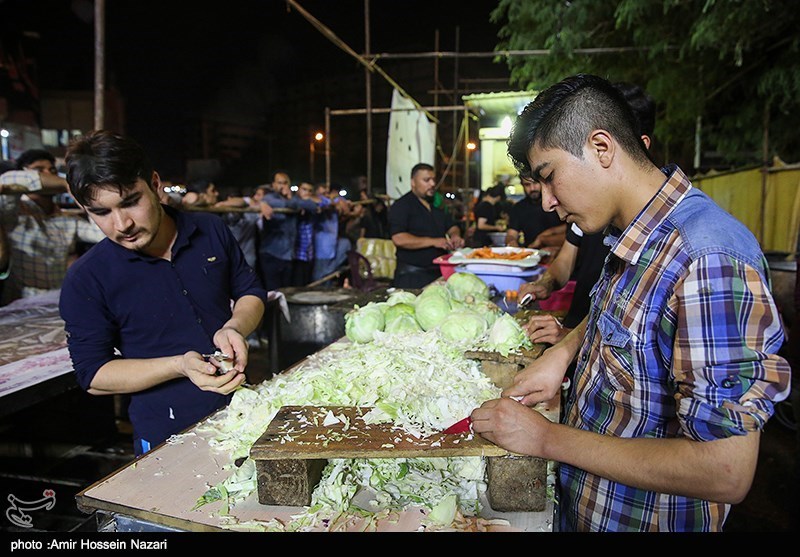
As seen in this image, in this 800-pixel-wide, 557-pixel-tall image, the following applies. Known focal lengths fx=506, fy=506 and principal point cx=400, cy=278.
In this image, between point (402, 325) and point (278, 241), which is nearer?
point (402, 325)

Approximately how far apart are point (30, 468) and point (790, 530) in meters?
5.88

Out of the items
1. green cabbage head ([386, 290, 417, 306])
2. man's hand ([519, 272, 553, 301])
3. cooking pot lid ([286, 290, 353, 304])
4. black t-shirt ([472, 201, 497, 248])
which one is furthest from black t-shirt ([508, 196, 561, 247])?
green cabbage head ([386, 290, 417, 306])

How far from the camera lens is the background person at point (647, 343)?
124cm

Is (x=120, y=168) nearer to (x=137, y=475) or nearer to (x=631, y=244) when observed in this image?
(x=137, y=475)

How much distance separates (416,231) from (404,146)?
5.49 m

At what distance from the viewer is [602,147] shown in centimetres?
151

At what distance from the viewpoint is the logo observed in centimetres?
346

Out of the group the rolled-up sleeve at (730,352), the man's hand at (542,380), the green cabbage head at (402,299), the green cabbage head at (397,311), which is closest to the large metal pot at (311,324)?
the green cabbage head at (402,299)

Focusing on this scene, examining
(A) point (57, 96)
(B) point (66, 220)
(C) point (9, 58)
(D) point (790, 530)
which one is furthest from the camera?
(A) point (57, 96)

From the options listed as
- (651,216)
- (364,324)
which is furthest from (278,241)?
(651,216)

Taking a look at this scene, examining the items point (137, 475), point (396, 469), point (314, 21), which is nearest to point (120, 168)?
point (137, 475)

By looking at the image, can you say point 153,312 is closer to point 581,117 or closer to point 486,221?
point 581,117

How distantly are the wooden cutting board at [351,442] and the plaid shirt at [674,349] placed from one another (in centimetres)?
42

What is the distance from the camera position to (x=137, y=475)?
1846mm
